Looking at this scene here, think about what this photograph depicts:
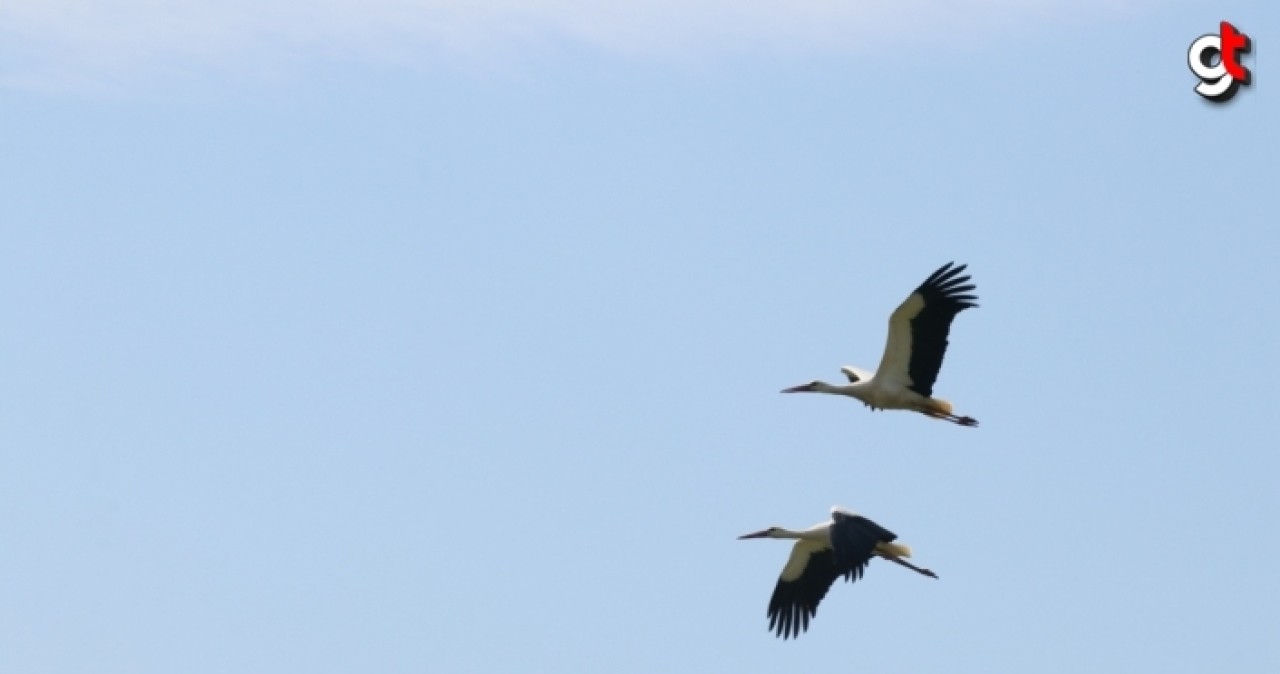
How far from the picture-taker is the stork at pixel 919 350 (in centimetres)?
6688

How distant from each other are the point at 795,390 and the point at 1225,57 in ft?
18.0

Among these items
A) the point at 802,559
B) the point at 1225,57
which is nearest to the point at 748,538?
the point at 802,559

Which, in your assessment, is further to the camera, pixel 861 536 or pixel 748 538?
pixel 748 538

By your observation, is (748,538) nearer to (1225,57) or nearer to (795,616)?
(795,616)

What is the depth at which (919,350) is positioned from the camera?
6731 cm

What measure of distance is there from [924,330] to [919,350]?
0.24 meters

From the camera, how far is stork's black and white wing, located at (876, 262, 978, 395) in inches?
2633

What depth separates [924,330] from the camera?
2645 inches

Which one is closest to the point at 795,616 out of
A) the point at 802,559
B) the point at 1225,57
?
the point at 802,559

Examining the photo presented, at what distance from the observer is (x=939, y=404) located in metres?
67.3

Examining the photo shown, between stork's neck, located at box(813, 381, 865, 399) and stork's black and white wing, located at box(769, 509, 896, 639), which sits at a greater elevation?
stork's neck, located at box(813, 381, 865, 399)

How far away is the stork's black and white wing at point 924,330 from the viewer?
66.9 metres

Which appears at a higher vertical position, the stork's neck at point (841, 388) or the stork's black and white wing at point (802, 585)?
the stork's neck at point (841, 388)

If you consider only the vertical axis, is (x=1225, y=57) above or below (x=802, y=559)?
above
